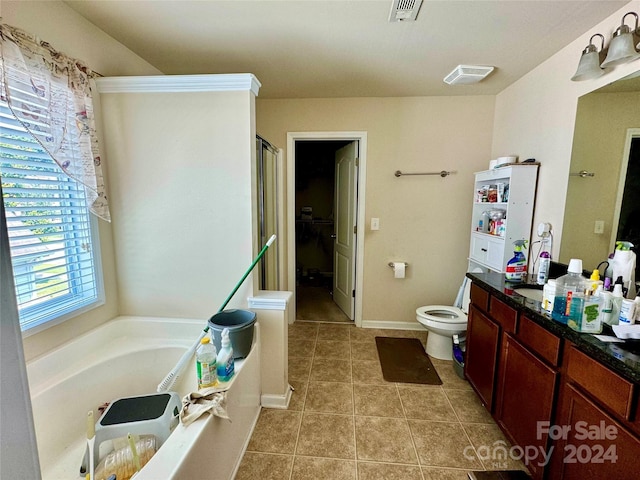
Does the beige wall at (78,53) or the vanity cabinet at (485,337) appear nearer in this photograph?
the beige wall at (78,53)

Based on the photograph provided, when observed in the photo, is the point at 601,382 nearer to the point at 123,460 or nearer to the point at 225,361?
the point at 225,361

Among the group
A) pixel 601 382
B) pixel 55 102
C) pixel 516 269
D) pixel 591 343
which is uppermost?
pixel 55 102

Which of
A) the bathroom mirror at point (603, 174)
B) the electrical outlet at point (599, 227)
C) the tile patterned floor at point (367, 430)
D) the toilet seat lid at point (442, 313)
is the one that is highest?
the bathroom mirror at point (603, 174)

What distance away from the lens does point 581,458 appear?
111 cm

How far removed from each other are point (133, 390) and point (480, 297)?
227 centimetres

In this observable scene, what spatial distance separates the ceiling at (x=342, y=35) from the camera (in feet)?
5.12

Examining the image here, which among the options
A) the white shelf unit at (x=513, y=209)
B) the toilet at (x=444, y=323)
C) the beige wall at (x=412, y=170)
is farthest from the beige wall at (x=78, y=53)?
→ the white shelf unit at (x=513, y=209)

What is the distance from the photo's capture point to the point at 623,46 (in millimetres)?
1435

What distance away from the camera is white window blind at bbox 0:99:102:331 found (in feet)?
4.38

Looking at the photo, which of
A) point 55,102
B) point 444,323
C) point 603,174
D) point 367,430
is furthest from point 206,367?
point 603,174

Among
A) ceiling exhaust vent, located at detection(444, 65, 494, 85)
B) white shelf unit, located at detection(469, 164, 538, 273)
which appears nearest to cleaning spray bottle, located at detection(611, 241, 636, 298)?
white shelf unit, located at detection(469, 164, 538, 273)

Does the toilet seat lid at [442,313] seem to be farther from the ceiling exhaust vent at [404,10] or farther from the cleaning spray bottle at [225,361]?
the ceiling exhaust vent at [404,10]

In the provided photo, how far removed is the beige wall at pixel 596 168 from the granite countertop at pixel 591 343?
573 millimetres

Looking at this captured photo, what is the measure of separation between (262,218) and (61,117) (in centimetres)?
134
